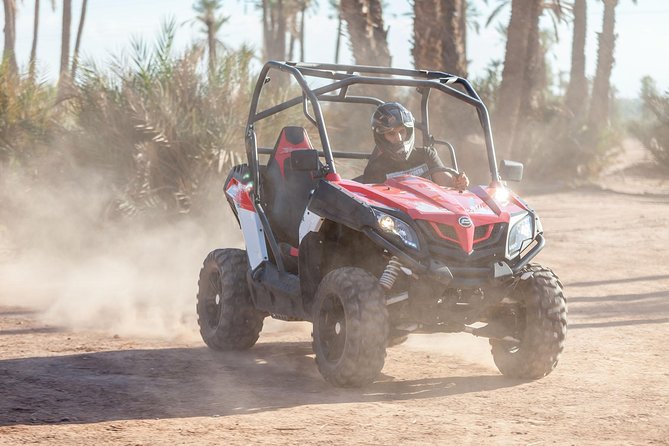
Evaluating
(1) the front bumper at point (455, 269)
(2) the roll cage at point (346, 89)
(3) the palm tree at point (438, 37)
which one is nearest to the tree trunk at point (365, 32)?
(3) the palm tree at point (438, 37)

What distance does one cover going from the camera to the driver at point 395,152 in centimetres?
797

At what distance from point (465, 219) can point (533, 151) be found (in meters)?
25.4

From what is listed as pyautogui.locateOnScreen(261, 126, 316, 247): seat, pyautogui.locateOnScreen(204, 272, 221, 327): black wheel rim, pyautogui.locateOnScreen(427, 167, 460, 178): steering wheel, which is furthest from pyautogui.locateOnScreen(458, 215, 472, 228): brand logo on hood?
pyautogui.locateOnScreen(204, 272, 221, 327): black wheel rim

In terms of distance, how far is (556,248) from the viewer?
1719 cm

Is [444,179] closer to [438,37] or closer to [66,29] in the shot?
[438,37]

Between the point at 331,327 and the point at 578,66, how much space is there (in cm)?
3682

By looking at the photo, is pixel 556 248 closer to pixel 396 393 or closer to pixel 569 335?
pixel 569 335

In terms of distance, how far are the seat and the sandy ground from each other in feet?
3.36

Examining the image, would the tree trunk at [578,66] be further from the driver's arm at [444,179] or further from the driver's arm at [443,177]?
the driver's arm at [444,179]

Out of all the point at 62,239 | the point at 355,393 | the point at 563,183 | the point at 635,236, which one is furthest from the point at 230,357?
the point at 563,183

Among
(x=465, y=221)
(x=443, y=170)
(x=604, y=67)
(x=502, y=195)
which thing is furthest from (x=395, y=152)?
(x=604, y=67)

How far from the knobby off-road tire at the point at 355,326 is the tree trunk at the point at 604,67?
35.3 meters

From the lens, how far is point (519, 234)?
7332 mm

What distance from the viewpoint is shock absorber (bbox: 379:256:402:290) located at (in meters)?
7.03
